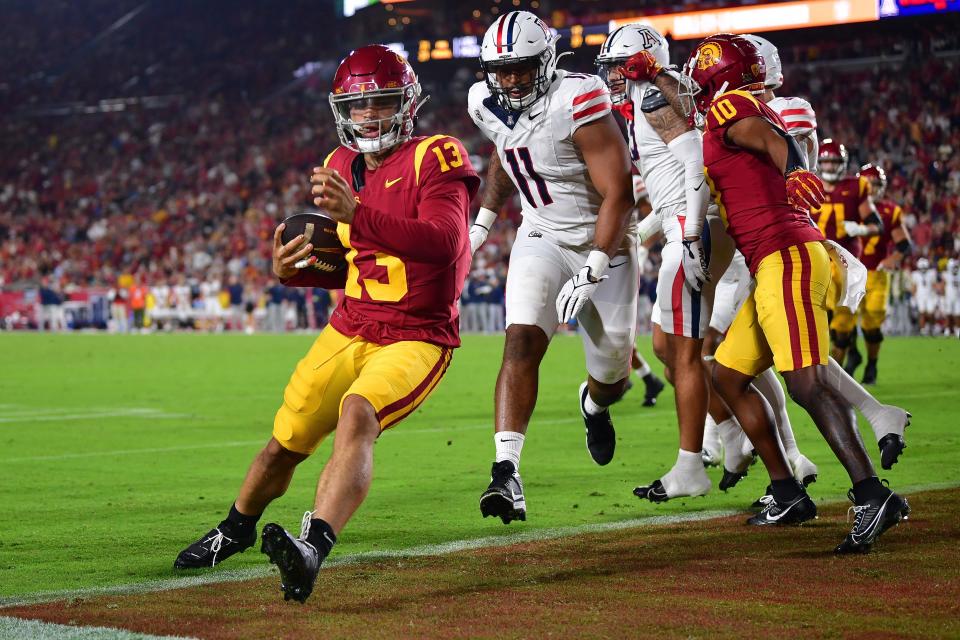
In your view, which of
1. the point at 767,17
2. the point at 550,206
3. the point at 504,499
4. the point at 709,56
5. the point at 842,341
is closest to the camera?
the point at 504,499

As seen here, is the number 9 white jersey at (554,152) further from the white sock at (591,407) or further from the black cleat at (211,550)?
the black cleat at (211,550)

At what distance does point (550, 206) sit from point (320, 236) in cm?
169

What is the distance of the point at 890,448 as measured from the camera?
17.2 ft

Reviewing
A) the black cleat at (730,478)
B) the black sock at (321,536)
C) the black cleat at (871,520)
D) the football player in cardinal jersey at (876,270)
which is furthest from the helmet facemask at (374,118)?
the football player in cardinal jersey at (876,270)

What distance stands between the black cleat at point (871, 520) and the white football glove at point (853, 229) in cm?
714

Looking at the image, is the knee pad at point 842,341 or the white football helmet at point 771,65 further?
the knee pad at point 842,341

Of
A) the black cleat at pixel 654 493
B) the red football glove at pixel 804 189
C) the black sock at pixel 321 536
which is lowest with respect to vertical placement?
the black cleat at pixel 654 493

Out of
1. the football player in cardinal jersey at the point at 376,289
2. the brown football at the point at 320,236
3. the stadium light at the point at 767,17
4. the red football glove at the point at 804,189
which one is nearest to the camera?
the football player in cardinal jersey at the point at 376,289

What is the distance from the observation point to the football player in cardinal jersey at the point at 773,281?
4.87m

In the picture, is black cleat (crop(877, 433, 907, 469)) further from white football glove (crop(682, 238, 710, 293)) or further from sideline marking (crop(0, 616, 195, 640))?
sideline marking (crop(0, 616, 195, 640))

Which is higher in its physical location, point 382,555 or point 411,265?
point 411,265

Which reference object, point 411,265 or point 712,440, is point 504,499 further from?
point 712,440

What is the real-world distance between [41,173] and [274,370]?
28.3m

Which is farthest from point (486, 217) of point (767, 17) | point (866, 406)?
point (767, 17)
